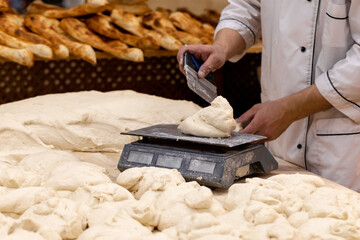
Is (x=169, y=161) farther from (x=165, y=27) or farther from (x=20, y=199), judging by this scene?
(x=165, y=27)

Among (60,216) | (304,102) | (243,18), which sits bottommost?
(60,216)

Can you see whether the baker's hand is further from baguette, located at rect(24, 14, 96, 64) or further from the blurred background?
the blurred background

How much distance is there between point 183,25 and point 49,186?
2.10 metres

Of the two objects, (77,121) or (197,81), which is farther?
(77,121)

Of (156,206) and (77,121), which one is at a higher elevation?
(156,206)

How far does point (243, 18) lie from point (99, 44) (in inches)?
33.8

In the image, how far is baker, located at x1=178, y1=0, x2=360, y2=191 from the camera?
2391 mm

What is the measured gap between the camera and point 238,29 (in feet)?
9.76

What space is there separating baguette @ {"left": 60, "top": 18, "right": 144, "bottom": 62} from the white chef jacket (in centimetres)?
A: 80

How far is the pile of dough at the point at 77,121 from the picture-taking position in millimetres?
2398

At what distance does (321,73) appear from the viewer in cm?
257

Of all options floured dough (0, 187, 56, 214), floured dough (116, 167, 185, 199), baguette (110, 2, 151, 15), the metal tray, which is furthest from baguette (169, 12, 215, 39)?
floured dough (0, 187, 56, 214)

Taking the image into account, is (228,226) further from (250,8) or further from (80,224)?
(250,8)

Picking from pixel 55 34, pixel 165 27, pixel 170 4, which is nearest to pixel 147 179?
pixel 55 34
